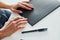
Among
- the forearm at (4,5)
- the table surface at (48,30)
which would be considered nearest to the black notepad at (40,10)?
the table surface at (48,30)

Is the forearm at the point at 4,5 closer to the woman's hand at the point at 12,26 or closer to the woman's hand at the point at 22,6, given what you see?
the woman's hand at the point at 22,6

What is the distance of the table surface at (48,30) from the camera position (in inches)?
29.0

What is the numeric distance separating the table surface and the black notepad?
0.07ft

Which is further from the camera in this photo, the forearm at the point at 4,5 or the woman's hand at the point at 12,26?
the forearm at the point at 4,5

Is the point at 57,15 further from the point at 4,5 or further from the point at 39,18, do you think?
the point at 4,5

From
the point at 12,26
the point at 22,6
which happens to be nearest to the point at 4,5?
the point at 22,6

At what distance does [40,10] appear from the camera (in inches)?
31.1

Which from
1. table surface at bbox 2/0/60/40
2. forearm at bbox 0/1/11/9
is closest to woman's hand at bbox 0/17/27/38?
table surface at bbox 2/0/60/40

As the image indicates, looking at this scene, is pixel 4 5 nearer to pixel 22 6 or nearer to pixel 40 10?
pixel 22 6

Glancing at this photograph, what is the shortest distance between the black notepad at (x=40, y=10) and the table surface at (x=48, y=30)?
22 millimetres

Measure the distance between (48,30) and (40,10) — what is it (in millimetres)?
127

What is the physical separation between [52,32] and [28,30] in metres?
0.13

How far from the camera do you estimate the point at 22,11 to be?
2.74ft

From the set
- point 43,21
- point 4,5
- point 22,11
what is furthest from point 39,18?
point 4,5
